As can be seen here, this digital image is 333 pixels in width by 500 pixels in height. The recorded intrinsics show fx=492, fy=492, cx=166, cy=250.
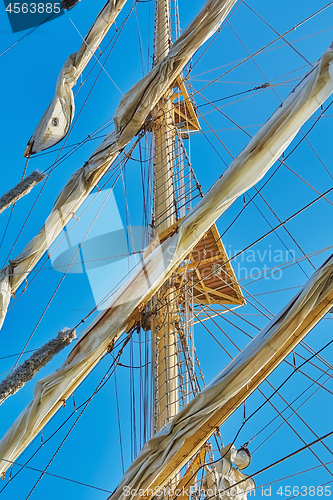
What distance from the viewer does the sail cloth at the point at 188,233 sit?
15.4 feet

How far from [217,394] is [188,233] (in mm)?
1555

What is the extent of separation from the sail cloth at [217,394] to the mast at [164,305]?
101 centimetres

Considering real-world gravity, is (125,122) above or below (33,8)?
below

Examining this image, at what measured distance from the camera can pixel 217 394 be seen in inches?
161

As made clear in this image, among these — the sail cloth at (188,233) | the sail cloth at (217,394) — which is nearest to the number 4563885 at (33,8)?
the sail cloth at (188,233)

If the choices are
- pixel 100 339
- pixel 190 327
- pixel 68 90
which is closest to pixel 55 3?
pixel 68 90

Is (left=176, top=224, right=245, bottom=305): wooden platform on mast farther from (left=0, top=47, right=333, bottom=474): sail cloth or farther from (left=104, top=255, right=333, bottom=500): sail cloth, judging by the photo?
(left=104, top=255, right=333, bottom=500): sail cloth

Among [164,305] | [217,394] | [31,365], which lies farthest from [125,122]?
[217,394]

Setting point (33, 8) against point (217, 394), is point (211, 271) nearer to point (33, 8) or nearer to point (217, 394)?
point (217, 394)

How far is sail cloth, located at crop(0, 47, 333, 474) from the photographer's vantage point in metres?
4.69

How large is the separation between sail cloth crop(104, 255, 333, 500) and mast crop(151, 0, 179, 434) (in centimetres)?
101

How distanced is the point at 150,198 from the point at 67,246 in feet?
5.18

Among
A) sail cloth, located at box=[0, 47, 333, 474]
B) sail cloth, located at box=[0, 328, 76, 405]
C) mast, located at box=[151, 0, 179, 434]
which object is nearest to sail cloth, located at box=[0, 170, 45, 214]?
mast, located at box=[151, 0, 179, 434]

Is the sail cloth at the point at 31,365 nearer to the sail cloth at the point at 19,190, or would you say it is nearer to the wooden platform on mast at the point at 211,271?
the wooden platform on mast at the point at 211,271
